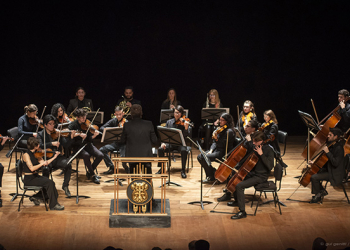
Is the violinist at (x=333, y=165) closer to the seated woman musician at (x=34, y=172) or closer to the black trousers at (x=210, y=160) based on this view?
the black trousers at (x=210, y=160)

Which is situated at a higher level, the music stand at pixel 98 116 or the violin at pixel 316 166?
the music stand at pixel 98 116

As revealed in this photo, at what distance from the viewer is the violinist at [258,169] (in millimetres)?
5023

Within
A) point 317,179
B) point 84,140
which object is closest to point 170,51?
point 84,140

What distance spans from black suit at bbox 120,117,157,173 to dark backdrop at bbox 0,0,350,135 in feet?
14.7

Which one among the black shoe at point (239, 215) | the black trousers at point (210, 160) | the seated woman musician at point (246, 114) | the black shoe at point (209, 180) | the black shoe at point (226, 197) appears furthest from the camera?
the seated woman musician at point (246, 114)

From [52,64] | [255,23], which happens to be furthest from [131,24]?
[255,23]

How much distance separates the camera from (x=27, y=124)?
675 cm

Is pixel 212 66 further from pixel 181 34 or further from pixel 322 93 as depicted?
pixel 322 93

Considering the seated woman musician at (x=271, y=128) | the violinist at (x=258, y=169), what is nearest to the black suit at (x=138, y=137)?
the violinist at (x=258, y=169)

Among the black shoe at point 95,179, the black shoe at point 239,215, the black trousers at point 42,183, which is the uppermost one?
the black trousers at point 42,183

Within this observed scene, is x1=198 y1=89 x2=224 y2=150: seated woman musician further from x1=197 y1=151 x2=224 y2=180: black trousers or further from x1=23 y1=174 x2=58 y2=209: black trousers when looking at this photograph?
x1=23 y1=174 x2=58 y2=209: black trousers

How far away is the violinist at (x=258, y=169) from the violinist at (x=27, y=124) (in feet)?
11.8

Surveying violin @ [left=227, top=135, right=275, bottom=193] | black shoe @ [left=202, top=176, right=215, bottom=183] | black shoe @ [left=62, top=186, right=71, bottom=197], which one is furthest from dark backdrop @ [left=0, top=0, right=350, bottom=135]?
violin @ [left=227, top=135, right=275, bottom=193]

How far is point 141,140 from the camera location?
16.0 ft
